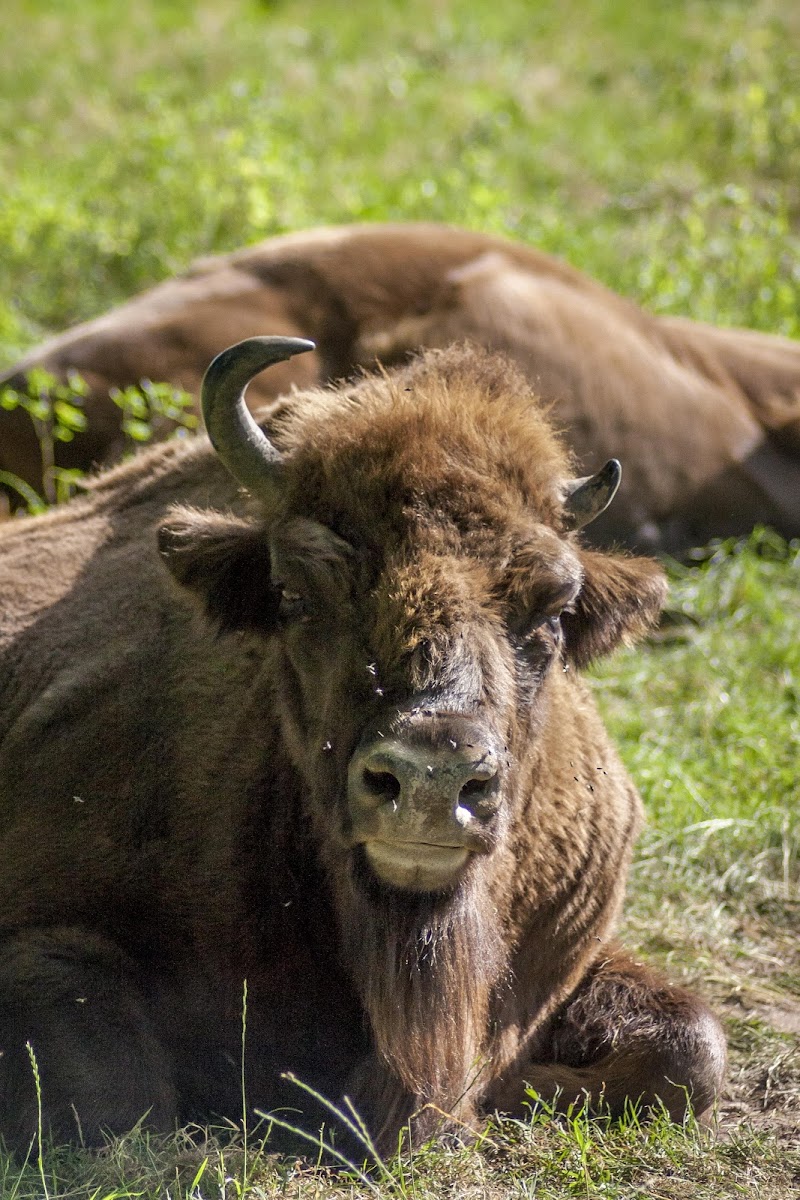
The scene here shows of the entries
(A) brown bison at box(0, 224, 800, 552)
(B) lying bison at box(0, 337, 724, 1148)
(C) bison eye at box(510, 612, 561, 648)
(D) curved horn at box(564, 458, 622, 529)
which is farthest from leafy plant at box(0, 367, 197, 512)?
(C) bison eye at box(510, 612, 561, 648)

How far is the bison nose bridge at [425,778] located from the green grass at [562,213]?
1.05 meters

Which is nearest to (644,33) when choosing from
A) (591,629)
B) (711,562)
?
(711,562)

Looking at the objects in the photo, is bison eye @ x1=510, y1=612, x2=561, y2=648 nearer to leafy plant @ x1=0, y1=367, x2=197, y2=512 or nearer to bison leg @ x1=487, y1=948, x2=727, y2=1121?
bison leg @ x1=487, y1=948, x2=727, y2=1121

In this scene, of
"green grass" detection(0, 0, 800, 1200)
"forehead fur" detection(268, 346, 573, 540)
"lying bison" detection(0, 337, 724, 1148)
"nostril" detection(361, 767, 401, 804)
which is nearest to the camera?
"nostril" detection(361, 767, 401, 804)

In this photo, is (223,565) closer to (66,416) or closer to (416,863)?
(416,863)

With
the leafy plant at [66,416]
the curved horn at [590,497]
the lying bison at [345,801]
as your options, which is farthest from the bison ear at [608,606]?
the leafy plant at [66,416]

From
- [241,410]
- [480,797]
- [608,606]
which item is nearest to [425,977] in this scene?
[480,797]

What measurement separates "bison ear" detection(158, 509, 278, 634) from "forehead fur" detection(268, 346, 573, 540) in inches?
10.1

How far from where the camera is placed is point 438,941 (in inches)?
168

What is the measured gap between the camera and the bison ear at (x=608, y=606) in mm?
4793

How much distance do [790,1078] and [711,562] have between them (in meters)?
4.17

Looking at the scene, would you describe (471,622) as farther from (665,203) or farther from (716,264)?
(665,203)

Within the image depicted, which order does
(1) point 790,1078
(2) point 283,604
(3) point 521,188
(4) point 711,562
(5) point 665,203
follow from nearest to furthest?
(2) point 283,604
(1) point 790,1078
(4) point 711,562
(5) point 665,203
(3) point 521,188

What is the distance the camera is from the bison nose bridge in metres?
3.66
